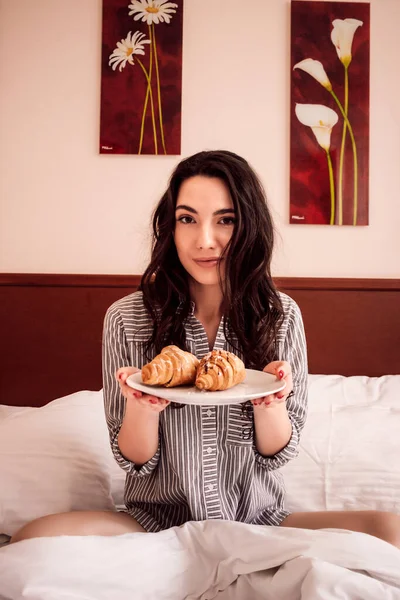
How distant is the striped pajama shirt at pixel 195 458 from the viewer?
1.22m

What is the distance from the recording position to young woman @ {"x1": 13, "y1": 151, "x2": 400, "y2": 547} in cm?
121

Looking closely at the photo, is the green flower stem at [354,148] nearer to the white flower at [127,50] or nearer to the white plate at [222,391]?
the white flower at [127,50]

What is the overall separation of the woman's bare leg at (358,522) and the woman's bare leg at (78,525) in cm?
36

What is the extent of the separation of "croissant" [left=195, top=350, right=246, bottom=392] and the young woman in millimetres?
130

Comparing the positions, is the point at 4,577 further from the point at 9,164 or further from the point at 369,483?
the point at 9,164

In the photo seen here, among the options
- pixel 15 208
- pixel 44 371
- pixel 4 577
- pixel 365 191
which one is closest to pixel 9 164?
pixel 15 208

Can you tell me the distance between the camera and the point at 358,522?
117cm

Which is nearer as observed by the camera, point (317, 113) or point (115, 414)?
point (115, 414)

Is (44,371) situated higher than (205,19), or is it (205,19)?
(205,19)

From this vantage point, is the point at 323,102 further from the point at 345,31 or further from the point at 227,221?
the point at 227,221

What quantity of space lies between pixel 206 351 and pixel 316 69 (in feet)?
5.73

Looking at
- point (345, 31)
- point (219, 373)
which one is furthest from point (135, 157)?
point (219, 373)

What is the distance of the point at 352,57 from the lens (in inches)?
99.2

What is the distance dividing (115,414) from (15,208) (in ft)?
5.14
